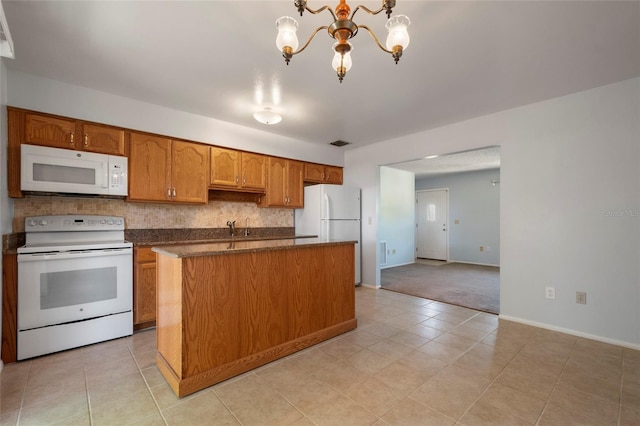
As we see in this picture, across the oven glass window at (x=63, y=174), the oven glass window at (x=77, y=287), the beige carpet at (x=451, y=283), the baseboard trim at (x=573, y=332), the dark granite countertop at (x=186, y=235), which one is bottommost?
the beige carpet at (x=451, y=283)

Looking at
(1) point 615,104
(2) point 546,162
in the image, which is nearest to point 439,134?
(2) point 546,162

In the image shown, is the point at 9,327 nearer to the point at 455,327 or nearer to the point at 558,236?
the point at 455,327

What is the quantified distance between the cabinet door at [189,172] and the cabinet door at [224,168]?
0.09 metres

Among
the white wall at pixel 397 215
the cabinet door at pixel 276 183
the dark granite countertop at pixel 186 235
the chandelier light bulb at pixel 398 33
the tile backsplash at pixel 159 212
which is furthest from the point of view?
the white wall at pixel 397 215

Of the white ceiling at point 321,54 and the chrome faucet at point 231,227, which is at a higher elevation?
the white ceiling at point 321,54

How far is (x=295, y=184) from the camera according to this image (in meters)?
4.49

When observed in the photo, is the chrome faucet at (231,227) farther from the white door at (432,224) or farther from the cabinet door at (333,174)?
the white door at (432,224)

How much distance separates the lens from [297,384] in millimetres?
1944

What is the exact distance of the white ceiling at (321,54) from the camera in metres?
1.74

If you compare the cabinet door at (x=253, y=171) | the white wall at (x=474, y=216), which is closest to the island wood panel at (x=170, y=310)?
the cabinet door at (x=253, y=171)

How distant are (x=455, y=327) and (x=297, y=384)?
1.87 m

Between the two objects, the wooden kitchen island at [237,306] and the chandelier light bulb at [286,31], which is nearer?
the chandelier light bulb at [286,31]

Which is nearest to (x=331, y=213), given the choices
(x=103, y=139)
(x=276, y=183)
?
(x=276, y=183)

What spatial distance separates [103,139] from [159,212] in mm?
956
